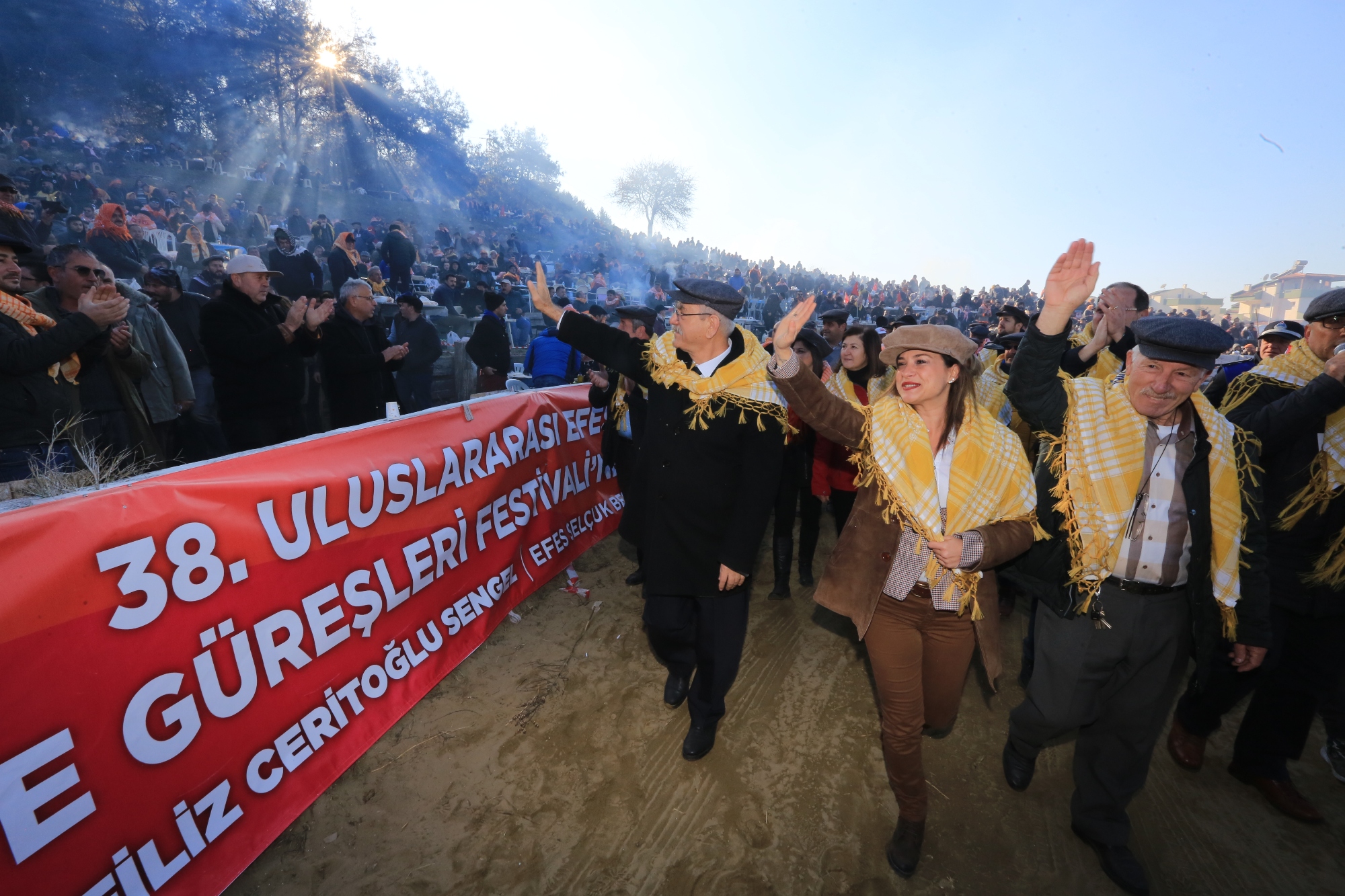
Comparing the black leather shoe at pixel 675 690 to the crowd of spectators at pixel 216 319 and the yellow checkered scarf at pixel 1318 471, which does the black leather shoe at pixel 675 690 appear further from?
the crowd of spectators at pixel 216 319

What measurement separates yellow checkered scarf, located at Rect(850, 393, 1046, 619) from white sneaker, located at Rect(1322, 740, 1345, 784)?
8.41ft

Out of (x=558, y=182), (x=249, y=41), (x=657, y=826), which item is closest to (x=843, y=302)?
(x=657, y=826)

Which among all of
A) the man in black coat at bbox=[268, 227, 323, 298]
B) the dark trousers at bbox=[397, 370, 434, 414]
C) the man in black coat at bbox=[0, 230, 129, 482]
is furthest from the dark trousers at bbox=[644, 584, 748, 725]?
the man in black coat at bbox=[268, 227, 323, 298]

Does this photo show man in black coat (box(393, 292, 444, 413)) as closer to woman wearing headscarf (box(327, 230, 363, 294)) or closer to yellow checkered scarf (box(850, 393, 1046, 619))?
woman wearing headscarf (box(327, 230, 363, 294))

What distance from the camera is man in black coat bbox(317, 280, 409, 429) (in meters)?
5.12

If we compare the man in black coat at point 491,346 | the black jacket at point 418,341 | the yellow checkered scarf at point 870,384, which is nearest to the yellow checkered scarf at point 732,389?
the yellow checkered scarf at point 870,384

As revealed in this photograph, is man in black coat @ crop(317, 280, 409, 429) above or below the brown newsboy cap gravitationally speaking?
below

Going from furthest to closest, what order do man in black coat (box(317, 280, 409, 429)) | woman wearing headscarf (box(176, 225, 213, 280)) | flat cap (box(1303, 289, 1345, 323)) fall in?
woman wearing headscarf (box(176, 225, 213, 280)) < man in black coat (box(317, 280, 409, 429)) < flat cap (box(1303, 289, 1345, 323))

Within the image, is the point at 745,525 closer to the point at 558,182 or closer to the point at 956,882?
the point at 956,882

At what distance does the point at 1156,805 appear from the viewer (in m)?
2.87

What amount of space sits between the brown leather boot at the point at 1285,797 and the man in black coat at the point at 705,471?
110 inches

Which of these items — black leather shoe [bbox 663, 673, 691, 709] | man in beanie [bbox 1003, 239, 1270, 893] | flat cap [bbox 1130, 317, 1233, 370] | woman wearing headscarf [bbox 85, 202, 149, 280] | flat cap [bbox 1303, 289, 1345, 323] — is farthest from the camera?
woman wearing headscarf [bbox 85, 202, 149, 280]

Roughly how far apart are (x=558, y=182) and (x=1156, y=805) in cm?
6148

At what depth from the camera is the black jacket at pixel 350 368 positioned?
16.8ft
